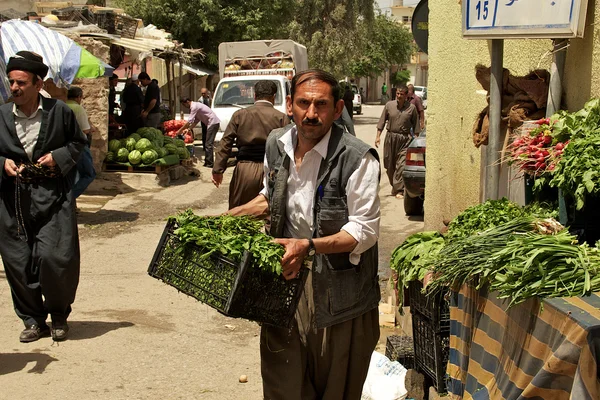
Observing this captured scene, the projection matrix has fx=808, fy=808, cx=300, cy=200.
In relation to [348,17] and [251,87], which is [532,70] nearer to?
[251,87]

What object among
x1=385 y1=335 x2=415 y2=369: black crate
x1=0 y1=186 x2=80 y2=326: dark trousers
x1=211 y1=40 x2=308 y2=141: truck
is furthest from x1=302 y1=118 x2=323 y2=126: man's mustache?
x1=211 y1=40 x2=308 y2=141: truck

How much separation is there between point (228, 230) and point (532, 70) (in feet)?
10.8

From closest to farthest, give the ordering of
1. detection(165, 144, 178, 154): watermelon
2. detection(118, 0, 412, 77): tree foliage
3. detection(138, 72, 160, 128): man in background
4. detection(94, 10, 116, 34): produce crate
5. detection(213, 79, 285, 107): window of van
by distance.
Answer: detection(165, 144, 178, 154): watermelon, detection(138, 72, 160, 128): man in background, detection(94, 10, 116, 34): produce crate, detection(213, 79, 285, 107): window of van, detection(118, 0, 412, 77): tree foliage

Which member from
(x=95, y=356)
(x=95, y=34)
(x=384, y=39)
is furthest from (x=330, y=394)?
(x=384, y=39)

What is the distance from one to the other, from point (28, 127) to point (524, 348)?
14.7ft

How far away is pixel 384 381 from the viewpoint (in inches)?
→ 210

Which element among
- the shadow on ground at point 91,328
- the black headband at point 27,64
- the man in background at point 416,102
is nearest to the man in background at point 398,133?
the man in background at point 416,102

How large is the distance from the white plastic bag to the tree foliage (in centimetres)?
2865

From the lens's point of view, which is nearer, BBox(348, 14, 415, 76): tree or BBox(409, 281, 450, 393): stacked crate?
BBox(409, 281, 450, 393): stacked crate

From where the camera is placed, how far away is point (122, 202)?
14047mm

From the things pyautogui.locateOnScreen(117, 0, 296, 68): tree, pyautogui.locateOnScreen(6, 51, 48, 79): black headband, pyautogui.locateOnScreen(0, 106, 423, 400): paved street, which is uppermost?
pyautogui.locateOnScreen(117, 0, 296, 68): tree

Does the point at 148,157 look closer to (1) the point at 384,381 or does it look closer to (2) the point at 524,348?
(1) the point at 384,381

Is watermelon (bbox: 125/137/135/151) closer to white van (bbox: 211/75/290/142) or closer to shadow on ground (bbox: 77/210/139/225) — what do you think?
shadow on ground (bbox: 77/210/139/225)

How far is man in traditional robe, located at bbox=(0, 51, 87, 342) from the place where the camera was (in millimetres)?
6328
